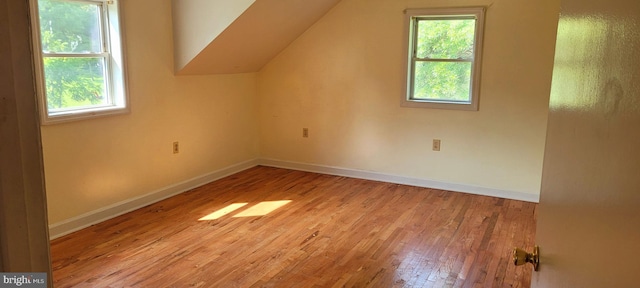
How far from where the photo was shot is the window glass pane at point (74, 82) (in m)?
3.12

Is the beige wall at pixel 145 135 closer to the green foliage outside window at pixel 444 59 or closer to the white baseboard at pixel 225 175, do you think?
the white baseboard at pixel 225 175

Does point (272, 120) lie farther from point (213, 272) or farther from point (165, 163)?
point (213, 272)

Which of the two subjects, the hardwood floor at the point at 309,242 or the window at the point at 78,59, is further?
the window at the point at 78,59

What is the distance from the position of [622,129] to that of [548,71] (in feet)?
12.4

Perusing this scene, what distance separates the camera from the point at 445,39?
425 centimetres

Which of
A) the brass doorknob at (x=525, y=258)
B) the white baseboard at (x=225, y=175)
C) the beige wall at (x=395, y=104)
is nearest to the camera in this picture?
the brass doorknob at (x=525, y=258)

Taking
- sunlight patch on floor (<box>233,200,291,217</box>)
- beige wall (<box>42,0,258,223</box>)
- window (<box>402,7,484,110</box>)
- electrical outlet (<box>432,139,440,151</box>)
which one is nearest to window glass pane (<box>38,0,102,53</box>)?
beige wall (<box>42,0,258,223</box>)

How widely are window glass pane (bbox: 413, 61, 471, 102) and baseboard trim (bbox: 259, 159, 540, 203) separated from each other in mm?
865

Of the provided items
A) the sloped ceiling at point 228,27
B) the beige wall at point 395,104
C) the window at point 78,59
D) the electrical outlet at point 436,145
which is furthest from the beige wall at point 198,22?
the electrical outlet at point 436,145

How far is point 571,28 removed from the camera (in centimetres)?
82

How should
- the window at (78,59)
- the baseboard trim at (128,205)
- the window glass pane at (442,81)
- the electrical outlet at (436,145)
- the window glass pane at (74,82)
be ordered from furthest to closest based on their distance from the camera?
the electrical outlet at (436,145)
the window glass pane at (442,81)
the baseboard trim at (128,205)
the window glass pane at (74,82)
the window at (78,59)

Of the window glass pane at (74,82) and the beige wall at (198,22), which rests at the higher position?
the beige wall at (198,22)

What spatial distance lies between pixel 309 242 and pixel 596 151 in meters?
2.72

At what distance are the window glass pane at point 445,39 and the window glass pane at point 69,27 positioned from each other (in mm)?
2900
